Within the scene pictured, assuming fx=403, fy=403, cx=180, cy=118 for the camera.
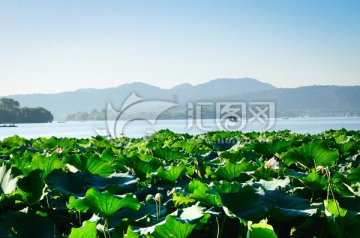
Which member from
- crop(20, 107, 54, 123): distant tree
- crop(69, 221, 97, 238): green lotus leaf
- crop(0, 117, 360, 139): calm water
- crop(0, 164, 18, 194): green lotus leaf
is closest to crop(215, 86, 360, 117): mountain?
crop(20, 107, 54, 123): distant tree

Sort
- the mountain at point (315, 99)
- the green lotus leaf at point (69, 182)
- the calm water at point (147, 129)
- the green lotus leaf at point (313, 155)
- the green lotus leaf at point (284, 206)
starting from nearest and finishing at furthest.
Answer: the green lotus leaf at point (284, 206), the green lotus leaf at point (69, 182), the green lotus leaf at point (313, 155), the calm water at point (147, 129), the mountain at point (315, 99)

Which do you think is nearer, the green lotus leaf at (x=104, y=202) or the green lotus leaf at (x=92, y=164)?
the green lotus leaf at (x=104, y=202)

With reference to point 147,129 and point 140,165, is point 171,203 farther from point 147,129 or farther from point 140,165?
point 147,129

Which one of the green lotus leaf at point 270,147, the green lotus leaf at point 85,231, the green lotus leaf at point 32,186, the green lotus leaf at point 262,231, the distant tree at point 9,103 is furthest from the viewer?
the distant tree at point 9,103

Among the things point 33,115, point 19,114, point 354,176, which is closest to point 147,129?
point 354,176

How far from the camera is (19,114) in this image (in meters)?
72.9

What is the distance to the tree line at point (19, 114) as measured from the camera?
69812mm

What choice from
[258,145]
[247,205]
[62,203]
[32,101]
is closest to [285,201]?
[247,205]

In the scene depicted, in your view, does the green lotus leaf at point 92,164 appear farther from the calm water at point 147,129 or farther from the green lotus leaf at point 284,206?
the calm water at point 147,129

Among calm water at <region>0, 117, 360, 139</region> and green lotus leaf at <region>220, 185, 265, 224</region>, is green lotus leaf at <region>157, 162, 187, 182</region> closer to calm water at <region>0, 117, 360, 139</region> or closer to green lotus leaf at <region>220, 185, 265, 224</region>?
green lotus leaf at <region>220, 185, 265, 224</region>

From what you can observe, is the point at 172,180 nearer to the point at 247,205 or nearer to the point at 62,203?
the point at 62,203

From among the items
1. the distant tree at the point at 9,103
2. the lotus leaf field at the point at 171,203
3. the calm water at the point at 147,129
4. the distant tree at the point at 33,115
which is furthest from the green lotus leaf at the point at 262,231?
the distant tree at the point at 9,103

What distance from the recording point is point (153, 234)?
0.94 m

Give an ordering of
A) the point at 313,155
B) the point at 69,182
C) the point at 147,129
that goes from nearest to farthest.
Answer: the point at 69,182
the point at 313,155
the point at 147,129
